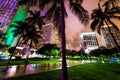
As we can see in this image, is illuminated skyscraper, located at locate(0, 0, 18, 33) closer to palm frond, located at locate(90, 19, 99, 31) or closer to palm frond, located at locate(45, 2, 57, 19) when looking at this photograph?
palm frond, located at locate(90, 19, 99, 31)

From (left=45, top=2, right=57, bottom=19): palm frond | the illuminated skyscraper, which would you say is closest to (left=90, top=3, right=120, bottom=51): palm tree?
(left=45, top=2, right=57, bottom=19): palm frond

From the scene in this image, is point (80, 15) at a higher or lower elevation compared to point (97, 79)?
higher

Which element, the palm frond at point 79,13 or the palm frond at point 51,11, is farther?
the palm frond at point 51,11

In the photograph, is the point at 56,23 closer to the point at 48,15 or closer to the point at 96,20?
the point at 48,15

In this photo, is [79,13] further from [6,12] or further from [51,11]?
[6,12]

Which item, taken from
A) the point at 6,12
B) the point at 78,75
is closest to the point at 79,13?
the point at 78,75

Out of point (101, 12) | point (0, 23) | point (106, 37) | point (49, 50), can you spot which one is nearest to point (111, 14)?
point (101, 12)

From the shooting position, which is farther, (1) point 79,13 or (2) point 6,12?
(2) point 6,12

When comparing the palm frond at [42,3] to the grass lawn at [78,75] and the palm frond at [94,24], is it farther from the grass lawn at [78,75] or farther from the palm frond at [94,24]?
the palm frond at [94,24]

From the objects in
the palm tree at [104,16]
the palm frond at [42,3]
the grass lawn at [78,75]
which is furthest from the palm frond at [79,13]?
the palm tree at [104,16]

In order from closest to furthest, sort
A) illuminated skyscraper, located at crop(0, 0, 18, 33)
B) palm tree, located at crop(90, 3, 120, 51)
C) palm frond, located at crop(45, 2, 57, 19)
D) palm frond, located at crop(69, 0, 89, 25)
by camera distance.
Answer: palm frond, located at crop(69, 0, 89, 25) < palm frond, located at crop(45, 2, 57, 19) < palm tree, located at crop(90, 3, 120, 51) < illuminated skyscraper, located at crop(0, 0, 18, 33)

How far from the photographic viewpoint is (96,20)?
111 ft

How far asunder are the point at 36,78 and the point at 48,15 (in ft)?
23.7

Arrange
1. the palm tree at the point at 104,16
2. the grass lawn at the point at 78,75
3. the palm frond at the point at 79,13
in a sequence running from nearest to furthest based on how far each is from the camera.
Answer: the grass lawn at the point at 78,75
the palm frond at the point at 79,13
the palm tree at the point at 104,16
